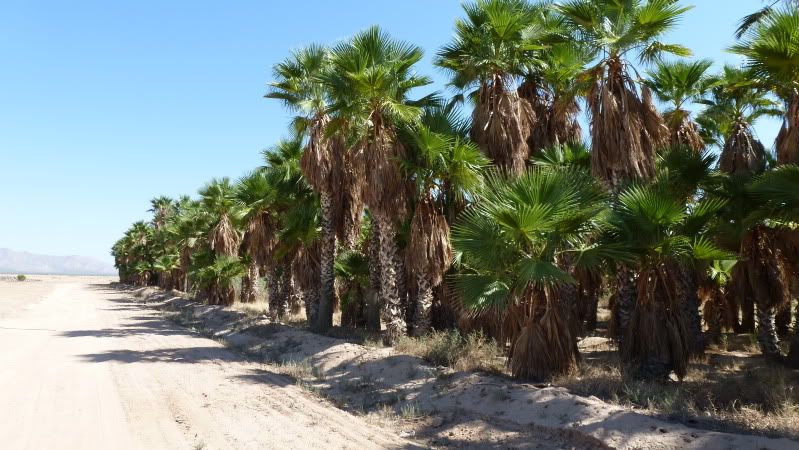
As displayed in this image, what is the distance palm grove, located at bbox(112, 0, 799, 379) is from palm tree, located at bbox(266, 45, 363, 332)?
7 centimetres

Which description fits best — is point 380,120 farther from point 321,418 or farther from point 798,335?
point 798,335

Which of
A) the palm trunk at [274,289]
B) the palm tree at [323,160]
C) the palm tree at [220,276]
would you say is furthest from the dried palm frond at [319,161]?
the palm tree at [220,276]

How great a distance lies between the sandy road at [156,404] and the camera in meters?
6.77

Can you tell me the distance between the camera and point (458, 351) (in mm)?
11375

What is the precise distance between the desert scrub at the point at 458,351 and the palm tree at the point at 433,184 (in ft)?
5.28

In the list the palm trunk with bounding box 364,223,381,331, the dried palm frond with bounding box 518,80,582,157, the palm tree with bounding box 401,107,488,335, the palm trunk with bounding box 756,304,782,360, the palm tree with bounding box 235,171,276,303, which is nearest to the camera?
the palm tree with bounding box 401,107,488,335

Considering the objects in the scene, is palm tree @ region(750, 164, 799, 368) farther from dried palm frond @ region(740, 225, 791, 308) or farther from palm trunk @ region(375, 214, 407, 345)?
palm trunk @ region(375, 214, 407, 345)

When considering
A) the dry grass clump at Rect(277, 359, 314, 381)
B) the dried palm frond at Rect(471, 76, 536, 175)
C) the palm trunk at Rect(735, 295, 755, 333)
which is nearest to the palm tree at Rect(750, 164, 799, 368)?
the palm trunk at Rect(735, 295, 755, 333)

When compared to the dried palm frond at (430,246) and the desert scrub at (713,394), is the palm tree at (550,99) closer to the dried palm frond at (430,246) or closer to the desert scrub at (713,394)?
the dried palm frond at (430,246)

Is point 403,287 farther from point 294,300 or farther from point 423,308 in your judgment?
point 294,300

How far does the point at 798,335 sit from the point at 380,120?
11.3m

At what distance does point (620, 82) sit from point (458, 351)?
714 cm

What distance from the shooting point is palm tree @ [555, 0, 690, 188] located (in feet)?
36.8

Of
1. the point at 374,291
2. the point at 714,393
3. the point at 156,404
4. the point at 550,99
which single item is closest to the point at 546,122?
the point at 550,99
